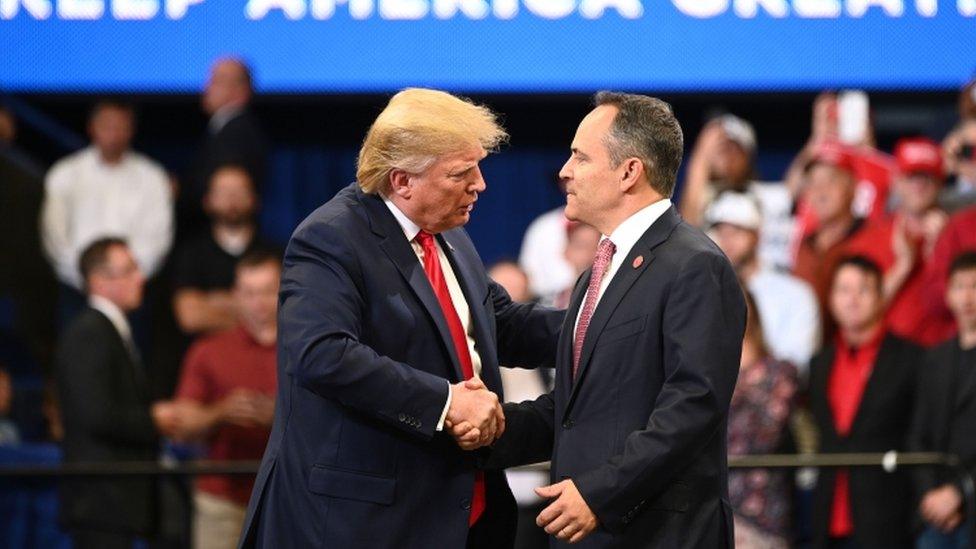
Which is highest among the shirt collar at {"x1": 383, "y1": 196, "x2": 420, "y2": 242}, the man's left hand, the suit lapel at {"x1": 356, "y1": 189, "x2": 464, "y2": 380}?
the shirt collar at {"x1": 383, "y1": 196, "x2": 420, "y2": 242}

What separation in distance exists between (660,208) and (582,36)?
12.0 ft

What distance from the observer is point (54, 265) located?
7.45m

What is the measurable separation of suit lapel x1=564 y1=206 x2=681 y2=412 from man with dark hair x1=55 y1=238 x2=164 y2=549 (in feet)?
8.84

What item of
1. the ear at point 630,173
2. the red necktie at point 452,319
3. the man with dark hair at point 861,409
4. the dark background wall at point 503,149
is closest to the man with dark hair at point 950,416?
the man with dark hair at point 861,409

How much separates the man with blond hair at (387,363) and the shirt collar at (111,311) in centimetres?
270

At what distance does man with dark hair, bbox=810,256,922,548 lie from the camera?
5660 mm

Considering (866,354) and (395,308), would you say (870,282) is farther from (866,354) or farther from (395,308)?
(395,308)

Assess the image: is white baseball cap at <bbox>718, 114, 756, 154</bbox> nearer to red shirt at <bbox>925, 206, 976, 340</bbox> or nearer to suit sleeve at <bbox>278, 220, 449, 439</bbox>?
red shirt at <bbox>925, 206, 976, 340</bbox>

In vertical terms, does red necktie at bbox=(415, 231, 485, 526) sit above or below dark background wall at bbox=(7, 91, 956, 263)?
below

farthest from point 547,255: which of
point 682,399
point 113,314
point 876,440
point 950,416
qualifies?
point 682,399

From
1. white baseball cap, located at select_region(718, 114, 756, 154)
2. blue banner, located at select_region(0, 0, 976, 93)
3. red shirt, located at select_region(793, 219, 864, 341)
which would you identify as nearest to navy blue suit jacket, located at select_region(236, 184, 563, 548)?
red shirt, located at select_region(793, 219, 864, 341)

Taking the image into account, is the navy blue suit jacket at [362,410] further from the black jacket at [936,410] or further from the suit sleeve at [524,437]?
the black jacket at [936,410]

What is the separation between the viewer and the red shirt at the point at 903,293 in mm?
6516

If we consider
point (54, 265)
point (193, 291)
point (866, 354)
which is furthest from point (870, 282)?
point (54, 265)
